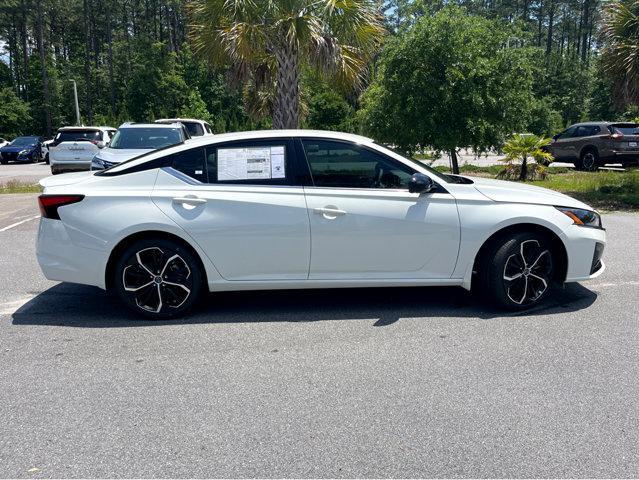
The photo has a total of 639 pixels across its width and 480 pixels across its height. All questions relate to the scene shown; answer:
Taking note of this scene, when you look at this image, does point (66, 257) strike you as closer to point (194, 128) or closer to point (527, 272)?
Result: point (527, 272)

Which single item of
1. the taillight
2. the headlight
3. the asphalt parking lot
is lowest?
the asphalt parking lot

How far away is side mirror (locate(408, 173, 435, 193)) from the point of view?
5.14m

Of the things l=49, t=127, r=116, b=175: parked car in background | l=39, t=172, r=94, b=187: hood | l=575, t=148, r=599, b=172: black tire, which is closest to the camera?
l=39, t=172, r=94, b=187: hood

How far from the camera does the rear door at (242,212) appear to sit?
509cm

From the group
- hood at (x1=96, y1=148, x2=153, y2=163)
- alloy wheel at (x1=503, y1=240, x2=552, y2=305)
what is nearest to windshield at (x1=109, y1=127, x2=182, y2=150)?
hood at (x1=96, y1=148, x2=153, y2=163)

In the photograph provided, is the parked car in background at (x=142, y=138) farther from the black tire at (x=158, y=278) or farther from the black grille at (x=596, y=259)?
the black grille at (x=596, y=259)

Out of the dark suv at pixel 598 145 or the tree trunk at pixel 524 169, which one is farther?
the dark suv at pixel 598 145

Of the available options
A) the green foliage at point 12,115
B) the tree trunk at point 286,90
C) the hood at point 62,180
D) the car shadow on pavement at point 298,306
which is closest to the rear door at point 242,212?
the car shadow on pavement at point 298,306

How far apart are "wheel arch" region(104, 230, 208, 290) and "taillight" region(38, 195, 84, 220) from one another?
0.53m

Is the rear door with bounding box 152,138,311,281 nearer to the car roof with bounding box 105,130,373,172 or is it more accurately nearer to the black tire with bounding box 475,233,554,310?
the car roof with bounding box 105,130,373,172

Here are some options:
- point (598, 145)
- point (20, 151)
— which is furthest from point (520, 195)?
point (20, 151)

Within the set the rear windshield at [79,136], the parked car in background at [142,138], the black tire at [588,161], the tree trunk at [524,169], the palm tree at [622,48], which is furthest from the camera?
the rear windshield at [79,136]

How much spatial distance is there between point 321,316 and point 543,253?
6.71 ft

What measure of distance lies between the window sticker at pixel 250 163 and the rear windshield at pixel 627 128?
1764 cm
